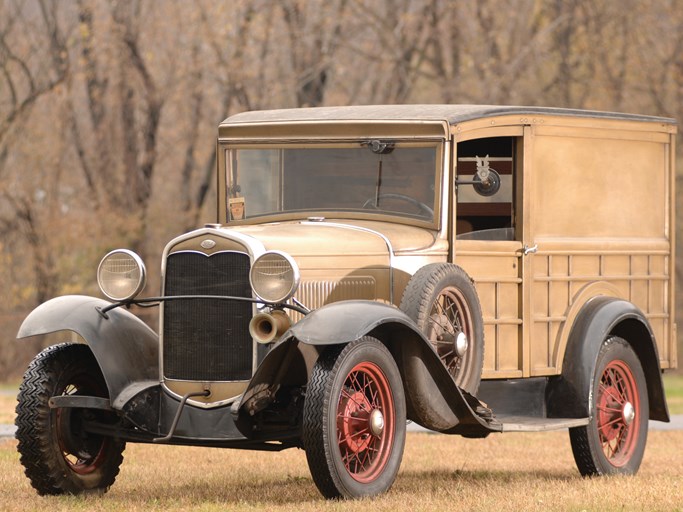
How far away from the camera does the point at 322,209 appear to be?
8.62 meters

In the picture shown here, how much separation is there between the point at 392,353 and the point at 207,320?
101 centimetres

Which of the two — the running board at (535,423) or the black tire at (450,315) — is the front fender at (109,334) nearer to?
the black tire at (450,315)

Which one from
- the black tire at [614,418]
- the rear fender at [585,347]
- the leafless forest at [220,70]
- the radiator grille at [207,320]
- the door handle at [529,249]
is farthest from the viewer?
the leafless forest at [220,70]

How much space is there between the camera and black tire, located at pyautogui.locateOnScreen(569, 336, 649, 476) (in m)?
9.02

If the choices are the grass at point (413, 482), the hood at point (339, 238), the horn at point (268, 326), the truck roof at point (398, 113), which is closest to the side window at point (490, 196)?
the truck roof at point (398, 113)

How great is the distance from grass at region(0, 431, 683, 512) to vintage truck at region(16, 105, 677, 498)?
11.3 inches

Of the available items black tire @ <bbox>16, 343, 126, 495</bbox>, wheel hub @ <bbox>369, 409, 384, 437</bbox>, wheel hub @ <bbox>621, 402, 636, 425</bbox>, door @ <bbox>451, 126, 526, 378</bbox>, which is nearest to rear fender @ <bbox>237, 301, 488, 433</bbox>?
wheel hub @ <bbox>369, 409, 384, 437</bbox>

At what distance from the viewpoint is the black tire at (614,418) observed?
9.02m

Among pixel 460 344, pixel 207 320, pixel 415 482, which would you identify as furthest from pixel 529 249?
pixel 207 320

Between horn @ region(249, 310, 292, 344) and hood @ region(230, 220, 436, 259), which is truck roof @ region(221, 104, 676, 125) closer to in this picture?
hood @ region(230, 220, 436, 259)

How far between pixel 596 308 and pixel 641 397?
0.80 metres

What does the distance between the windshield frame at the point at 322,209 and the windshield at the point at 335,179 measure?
0.01 m

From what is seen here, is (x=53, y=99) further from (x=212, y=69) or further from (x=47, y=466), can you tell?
(x=47, y=466)

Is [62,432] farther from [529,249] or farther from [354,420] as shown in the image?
[529,249]
